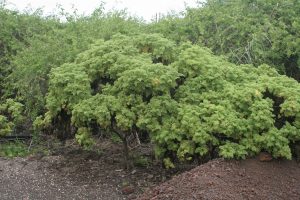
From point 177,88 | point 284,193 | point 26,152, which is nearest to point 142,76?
point 177,88

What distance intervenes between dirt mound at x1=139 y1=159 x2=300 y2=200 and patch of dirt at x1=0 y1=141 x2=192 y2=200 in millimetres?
1061

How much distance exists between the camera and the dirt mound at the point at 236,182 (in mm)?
5469

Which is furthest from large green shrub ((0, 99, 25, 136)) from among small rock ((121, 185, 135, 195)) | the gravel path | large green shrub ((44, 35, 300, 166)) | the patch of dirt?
small rock ((121, 185, 135, 195))

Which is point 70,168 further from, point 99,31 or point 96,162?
point 99,31

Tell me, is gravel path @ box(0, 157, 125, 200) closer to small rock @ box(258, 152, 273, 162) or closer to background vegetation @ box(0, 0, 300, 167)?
background vegetation @ box(0, 0, 300, 167)

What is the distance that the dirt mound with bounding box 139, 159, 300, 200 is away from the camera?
17.9ft

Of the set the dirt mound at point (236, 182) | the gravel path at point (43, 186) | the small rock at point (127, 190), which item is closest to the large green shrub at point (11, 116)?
the gravel path at point (43, 186)

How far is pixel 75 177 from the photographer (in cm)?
712

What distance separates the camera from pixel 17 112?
820 centimetres

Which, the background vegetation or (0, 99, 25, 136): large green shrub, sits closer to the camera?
the background vegetation

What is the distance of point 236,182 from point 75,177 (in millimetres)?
2407

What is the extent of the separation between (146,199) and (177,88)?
1.92 meters

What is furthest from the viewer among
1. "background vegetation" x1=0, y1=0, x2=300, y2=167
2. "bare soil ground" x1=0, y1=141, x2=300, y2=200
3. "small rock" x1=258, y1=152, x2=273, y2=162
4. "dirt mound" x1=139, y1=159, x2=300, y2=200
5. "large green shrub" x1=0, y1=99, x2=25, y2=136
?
"large green shrub" x1=0, y1=99, x2=25, y2=136

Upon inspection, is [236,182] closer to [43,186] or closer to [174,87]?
[174,87]
